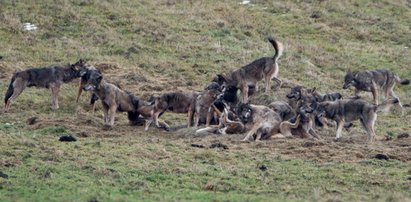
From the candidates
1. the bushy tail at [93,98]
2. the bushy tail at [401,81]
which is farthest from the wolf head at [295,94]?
the bushy tail at [401,81]

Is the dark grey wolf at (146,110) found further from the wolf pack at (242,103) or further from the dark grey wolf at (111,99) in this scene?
the dark grey wolf at (111,99)

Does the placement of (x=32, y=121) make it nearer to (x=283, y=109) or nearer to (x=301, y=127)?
(x=283, y=109)

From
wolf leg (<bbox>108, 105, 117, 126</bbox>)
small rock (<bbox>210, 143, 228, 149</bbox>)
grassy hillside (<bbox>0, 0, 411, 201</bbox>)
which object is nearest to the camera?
grassy hillside (<bbox>0, 0, 411, 201</bbox>)

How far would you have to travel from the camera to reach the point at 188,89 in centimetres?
3141

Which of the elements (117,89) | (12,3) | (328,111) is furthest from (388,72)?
(12,3)

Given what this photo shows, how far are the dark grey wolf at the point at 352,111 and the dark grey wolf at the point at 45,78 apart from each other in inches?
291

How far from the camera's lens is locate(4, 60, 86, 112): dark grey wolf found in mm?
28625

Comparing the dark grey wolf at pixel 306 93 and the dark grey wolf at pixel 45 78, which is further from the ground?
Result: the dark grey wolf at pixel 306 93

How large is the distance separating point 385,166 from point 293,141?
3171 mm

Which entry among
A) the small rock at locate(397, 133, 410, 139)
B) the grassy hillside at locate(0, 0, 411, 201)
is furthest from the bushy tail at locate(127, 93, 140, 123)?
the small rock at locate(397, 133, 410, 139)

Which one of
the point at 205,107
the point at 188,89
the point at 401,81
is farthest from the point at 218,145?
the point at 401,81

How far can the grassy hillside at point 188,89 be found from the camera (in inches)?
717

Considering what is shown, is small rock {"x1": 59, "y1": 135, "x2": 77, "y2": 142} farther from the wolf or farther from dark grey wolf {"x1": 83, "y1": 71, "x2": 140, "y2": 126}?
the wolf

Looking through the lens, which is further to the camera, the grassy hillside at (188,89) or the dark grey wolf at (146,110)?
the dark grey wolf at (146,110)
